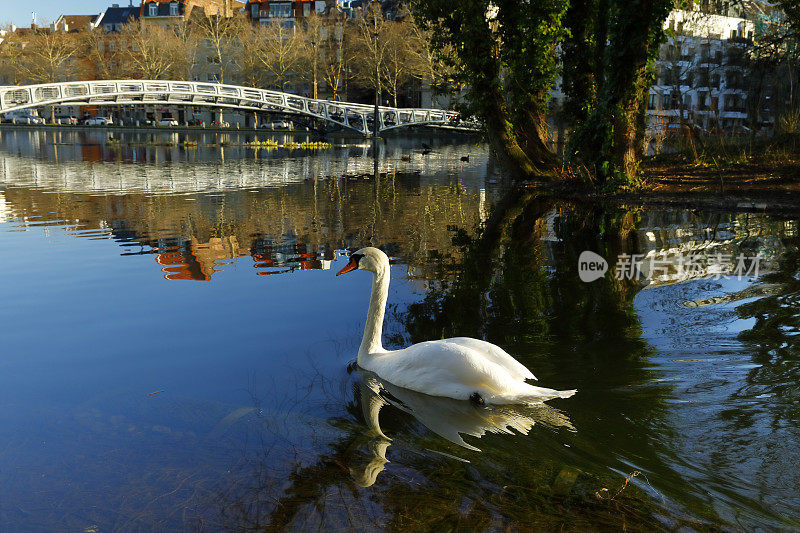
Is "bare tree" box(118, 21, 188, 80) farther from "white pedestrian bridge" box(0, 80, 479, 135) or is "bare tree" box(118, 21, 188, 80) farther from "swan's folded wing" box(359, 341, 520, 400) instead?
"swan's folded wing" box(359, 341, 520, 400)

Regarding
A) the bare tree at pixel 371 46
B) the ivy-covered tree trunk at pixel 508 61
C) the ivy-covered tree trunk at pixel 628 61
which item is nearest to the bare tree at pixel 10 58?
the bare tree at pixel 371 46

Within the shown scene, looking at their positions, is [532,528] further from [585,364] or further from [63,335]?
[63,335]

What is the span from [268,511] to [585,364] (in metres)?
3.12

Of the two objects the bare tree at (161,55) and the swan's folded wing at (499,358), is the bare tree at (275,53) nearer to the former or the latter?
the bare tree at (161,55)

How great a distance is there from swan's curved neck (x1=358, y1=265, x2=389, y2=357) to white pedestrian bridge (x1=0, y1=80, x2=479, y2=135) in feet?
93.0

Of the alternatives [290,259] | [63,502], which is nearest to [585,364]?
[63,502]

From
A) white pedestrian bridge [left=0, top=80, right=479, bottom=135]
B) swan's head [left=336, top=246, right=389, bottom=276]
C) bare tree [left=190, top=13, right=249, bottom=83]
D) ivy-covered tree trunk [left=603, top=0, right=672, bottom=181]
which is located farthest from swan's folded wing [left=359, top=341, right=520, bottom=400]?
bare tree [left=190, top=13, right=249, bottom=83]

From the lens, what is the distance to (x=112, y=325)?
7.24 m

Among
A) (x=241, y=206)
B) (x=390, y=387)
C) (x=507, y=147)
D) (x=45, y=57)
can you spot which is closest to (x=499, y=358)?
(x=390, y=387)

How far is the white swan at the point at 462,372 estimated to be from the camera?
4.89 m

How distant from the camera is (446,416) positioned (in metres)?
4.96

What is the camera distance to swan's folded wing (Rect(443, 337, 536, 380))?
5.02m

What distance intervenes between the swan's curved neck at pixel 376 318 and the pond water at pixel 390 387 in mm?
317

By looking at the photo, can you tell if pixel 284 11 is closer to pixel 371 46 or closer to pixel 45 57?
pixel 45 57
